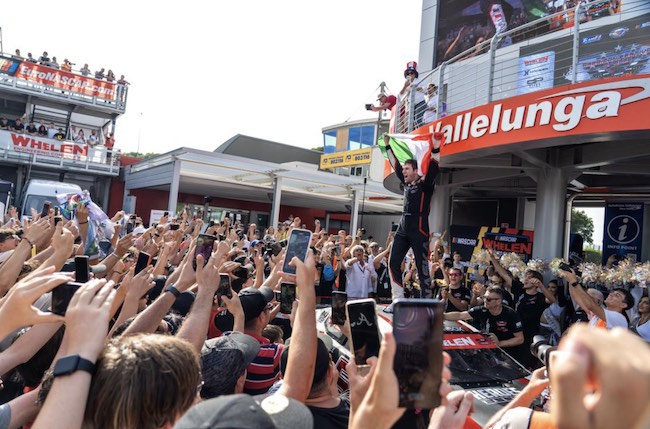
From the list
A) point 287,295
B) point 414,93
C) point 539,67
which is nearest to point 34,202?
point 414,93

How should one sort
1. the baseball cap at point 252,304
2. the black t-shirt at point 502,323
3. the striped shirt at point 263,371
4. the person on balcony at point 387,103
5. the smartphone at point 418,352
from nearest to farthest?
the smartphone at point 418,352 < the striped shirt at point 263,371 < the baseball cap at point 252,304 < the black t-shirt at point 502,323 < the person on balcony at point 387,103

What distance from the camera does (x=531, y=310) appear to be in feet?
21.3

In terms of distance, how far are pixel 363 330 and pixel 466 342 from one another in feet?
9.54

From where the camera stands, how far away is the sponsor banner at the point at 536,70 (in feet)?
29.6

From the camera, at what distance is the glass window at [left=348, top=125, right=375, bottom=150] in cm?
3105

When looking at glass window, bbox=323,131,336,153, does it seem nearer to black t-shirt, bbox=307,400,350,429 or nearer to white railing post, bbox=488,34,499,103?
white railing post, bbox=488,34,499,103

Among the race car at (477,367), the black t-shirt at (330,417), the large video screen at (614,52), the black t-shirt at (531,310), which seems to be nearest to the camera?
the black t-shirt at (330,417)

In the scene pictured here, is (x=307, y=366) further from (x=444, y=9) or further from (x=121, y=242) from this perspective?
(x=444, y=9)

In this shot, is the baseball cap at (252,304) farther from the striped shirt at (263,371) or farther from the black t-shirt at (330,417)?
the black t-shirt at (330,417)

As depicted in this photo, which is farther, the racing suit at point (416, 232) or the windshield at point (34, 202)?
the windshield at point (34, 202)

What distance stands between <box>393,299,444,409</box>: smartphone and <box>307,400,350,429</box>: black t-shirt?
0.86 meters

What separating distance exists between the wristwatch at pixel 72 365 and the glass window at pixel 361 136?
99.0ft

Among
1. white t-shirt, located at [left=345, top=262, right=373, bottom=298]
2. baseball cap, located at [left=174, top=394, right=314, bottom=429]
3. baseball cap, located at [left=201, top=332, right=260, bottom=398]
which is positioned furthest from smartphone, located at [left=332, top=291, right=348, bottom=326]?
white t-shirt, located at [left=345, top=262, right=373, bottom=298]

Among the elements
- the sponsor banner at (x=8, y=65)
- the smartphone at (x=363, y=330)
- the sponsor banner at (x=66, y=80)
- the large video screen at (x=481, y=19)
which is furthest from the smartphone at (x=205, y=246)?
the sponsor banner at (x=8, y=65)
